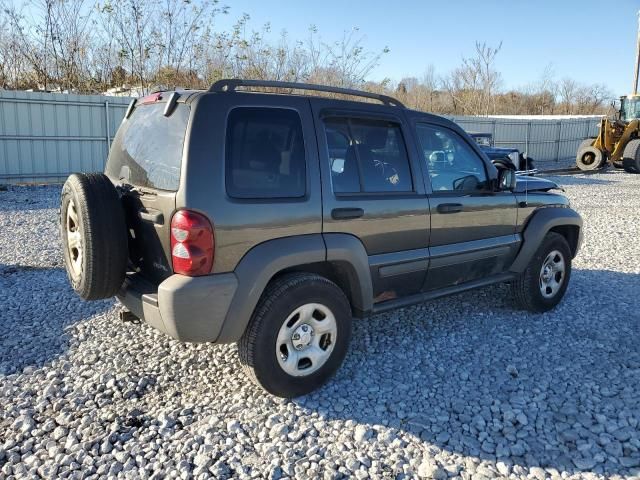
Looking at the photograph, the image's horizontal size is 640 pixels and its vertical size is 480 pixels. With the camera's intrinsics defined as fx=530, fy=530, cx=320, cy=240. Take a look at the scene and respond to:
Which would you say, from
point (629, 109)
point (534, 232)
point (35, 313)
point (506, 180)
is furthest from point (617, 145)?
point (35, 313)

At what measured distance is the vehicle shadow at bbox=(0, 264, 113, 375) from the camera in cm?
410

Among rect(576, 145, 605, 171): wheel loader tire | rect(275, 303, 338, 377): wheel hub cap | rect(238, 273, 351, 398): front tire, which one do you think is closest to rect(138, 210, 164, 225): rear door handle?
rect(238, 273, 351, 398): front tire

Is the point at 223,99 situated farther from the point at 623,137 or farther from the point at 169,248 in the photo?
the point at 623,137

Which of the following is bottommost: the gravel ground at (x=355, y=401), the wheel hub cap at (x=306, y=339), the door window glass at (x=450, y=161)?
the gravel ground at (x=355, y=401)

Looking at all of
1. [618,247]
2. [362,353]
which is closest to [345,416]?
[362,353]

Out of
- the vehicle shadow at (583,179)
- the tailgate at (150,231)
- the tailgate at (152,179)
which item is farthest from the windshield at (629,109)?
the tailgate at (150,231)

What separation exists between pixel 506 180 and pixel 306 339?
2.31 metres

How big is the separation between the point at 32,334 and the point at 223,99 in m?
2.77

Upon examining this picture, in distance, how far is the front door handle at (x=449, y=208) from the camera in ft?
13.7

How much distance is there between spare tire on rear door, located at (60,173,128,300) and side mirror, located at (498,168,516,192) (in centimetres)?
311

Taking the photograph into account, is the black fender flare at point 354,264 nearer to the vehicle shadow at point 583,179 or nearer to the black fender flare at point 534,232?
the black fender flare at point 534,232

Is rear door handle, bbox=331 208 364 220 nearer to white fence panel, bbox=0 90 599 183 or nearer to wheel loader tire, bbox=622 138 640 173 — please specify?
white fence panel, bbox=0 90 599 183

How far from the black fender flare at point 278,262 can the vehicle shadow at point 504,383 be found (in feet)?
2.50

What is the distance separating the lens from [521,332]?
15.5 ft
